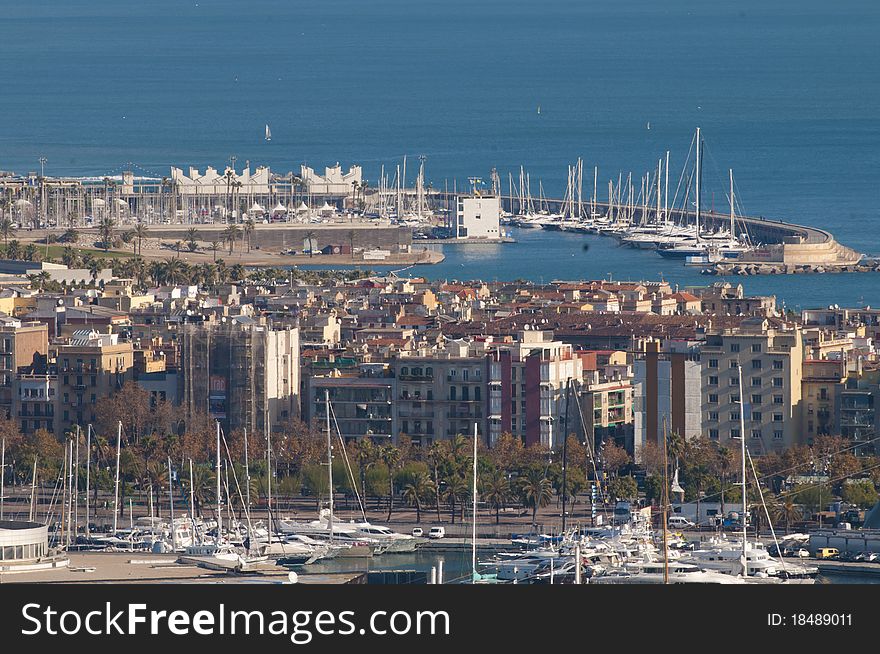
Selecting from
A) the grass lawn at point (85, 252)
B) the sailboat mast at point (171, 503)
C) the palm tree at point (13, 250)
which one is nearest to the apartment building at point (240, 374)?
the sailboat mast at point (171, 503)

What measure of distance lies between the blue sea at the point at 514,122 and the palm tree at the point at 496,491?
111 feet

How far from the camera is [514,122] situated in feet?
479

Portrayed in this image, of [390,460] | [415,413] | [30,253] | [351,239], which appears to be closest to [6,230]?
[30,253]

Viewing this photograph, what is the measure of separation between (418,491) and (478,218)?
6216 centimetres

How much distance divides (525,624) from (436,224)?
9005 cm

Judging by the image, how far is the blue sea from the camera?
3649 inches

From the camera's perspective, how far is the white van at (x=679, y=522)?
26125mm

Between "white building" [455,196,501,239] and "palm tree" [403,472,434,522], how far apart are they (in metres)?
61.3

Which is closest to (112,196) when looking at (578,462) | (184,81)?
(578,462)

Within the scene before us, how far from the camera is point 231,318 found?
37.4 metres

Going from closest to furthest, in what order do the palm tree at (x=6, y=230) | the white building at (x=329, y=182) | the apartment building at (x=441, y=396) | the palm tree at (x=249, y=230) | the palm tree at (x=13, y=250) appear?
the apartment building at (x=441, y=396) → the palm tree at (x=13, y=250) → the palm tree at (x=6, y=230) → the palm tree at (x=249, y=230) → the white building at (x=329, y=182)

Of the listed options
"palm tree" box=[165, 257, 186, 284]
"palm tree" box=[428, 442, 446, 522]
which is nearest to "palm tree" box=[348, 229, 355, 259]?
"palm tree" box=[165, 257, 186, 284]

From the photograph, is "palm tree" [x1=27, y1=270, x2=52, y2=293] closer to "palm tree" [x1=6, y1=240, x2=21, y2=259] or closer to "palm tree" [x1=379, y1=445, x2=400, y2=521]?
"palm tree" [x1=6, y1=240, x2=21, y2=259]

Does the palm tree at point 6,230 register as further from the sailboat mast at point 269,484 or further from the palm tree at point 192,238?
the sailboat mast at point 269,484
